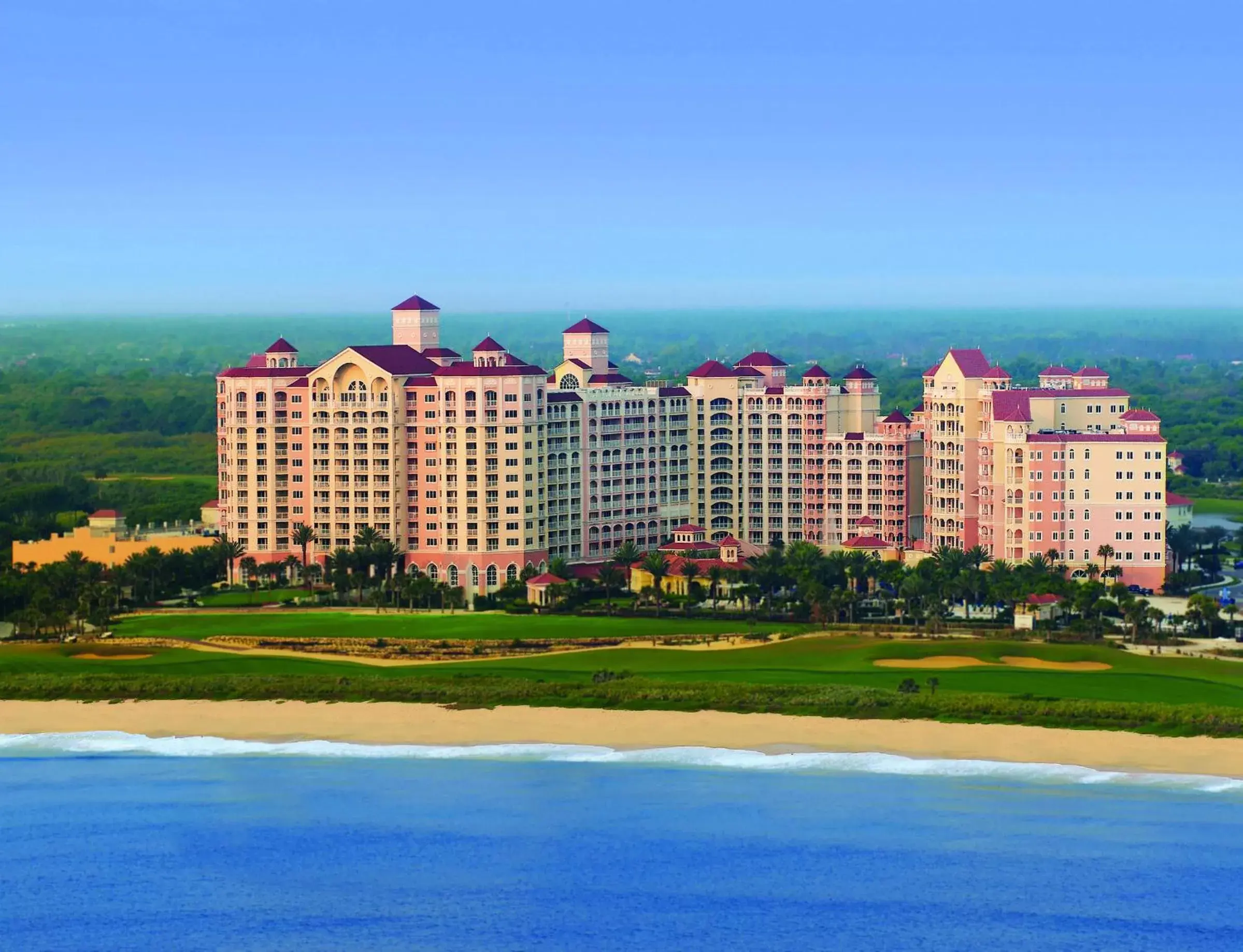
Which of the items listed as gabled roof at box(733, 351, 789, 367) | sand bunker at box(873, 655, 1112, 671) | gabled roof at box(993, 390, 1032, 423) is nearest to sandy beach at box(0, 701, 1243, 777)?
sand bunker at box(873, 655, 1112, 671)

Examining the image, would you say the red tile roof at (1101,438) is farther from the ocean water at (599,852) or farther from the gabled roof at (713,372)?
the ocean water at (599,852)

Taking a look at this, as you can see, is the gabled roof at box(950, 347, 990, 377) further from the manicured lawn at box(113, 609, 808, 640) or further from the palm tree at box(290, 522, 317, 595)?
the palm tree at box(290, 522, 317, 595)

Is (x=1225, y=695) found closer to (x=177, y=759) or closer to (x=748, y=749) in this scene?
(x=748, y=749)

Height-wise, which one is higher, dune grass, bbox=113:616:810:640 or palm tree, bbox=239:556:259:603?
palm tree, bbox=239:556:259:603

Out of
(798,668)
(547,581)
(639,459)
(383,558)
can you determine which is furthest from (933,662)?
(639,459)

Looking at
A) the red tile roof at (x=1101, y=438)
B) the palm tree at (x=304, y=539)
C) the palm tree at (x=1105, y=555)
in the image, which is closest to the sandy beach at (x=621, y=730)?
the palm tree at (x=304, y=539)

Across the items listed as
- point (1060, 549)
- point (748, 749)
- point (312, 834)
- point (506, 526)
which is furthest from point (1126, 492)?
point (312, 834)
